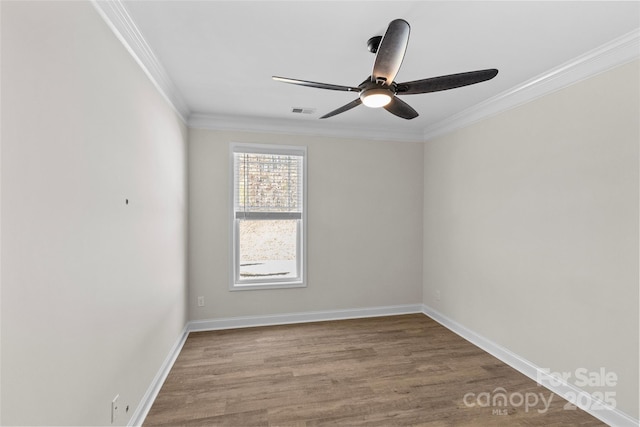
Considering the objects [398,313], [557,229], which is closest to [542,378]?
[557,229]

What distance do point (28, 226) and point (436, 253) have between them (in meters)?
3.96

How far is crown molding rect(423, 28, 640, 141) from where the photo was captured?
6.40ft

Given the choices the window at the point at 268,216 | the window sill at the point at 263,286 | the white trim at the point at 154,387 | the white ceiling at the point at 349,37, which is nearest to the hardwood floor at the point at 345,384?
the white trim at the point at 154,387

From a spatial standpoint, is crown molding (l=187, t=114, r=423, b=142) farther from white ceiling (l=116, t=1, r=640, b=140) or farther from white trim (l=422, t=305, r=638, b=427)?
white trim (l=422, t=305, r=638, b=427)

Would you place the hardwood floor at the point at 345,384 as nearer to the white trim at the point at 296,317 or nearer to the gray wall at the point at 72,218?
the white trim at the point at 296,317

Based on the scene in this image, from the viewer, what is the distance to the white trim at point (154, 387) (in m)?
2.01

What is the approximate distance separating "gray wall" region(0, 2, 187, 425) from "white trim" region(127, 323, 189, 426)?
0.08 metres

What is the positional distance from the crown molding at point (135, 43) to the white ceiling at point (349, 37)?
0.04m

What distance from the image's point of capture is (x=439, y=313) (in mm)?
3922

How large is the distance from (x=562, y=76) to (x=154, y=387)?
401cm

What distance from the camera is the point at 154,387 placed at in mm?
2340

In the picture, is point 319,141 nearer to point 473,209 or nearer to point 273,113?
point 273,113

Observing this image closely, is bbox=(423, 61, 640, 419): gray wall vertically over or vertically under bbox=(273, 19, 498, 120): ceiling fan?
under

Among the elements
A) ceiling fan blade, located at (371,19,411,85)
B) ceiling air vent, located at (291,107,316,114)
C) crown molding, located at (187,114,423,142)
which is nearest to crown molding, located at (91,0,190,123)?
crown molding, located at (187,114,423,142)
